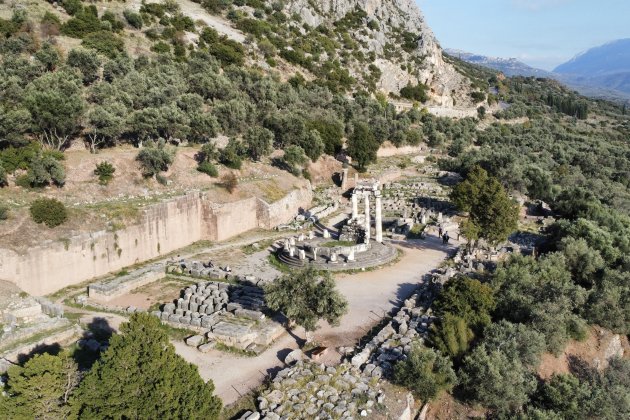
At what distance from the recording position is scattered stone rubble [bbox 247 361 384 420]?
1389cm

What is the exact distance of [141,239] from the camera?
89.6ft

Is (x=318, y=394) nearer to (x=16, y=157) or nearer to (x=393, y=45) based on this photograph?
(x=16, y=157)

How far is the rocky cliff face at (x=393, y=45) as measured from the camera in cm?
9000

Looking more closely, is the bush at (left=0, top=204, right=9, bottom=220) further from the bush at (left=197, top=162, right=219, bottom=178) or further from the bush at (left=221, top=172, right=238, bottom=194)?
the bush at (left=221, top=172, right=238, bottom=194)

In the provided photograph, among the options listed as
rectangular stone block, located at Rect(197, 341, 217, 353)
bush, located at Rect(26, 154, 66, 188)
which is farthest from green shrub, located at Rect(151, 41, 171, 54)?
rectangular stone block, located at Rect(197, 341, 217, 353)

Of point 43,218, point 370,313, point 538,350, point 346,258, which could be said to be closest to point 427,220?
point 346,258

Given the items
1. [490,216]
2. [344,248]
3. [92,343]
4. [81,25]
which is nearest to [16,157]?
[92,343]

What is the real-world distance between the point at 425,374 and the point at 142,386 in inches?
339

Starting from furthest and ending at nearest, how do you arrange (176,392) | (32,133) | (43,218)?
(32,133), (43,218), (176,392)

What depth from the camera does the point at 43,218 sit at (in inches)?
920

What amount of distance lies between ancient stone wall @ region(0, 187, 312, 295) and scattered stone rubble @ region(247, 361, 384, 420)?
13688mm

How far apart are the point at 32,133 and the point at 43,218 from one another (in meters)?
11.9

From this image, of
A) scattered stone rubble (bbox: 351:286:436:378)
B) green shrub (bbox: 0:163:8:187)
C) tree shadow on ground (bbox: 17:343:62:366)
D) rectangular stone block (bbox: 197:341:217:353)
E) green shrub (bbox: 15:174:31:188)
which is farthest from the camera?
green shrub (bbox: 15:174:31:188)

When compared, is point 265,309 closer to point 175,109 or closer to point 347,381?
point 347,381
